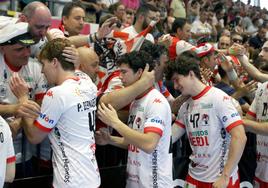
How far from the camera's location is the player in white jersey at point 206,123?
3.58 meters

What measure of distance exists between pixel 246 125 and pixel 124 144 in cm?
118

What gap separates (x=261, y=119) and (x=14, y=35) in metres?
2.51

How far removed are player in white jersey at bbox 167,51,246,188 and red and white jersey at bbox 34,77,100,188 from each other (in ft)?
3.44

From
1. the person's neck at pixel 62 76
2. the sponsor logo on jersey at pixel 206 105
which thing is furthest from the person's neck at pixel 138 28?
the person's neck at pixel 62 76

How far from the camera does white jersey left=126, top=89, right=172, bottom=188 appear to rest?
10.6 feet

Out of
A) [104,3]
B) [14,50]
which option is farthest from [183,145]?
[104,3]

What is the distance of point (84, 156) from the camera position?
9.55ft

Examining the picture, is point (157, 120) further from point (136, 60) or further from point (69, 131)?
point (69, 131)

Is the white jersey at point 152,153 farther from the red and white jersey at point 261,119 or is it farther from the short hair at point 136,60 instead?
the red and white jersey at point 261,119

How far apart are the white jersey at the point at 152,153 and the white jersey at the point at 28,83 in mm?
821

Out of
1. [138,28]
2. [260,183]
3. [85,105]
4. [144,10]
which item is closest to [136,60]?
[85,105]

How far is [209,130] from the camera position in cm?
366

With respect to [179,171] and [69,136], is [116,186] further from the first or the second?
[69,136]

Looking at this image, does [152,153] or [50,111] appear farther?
[152,153]
